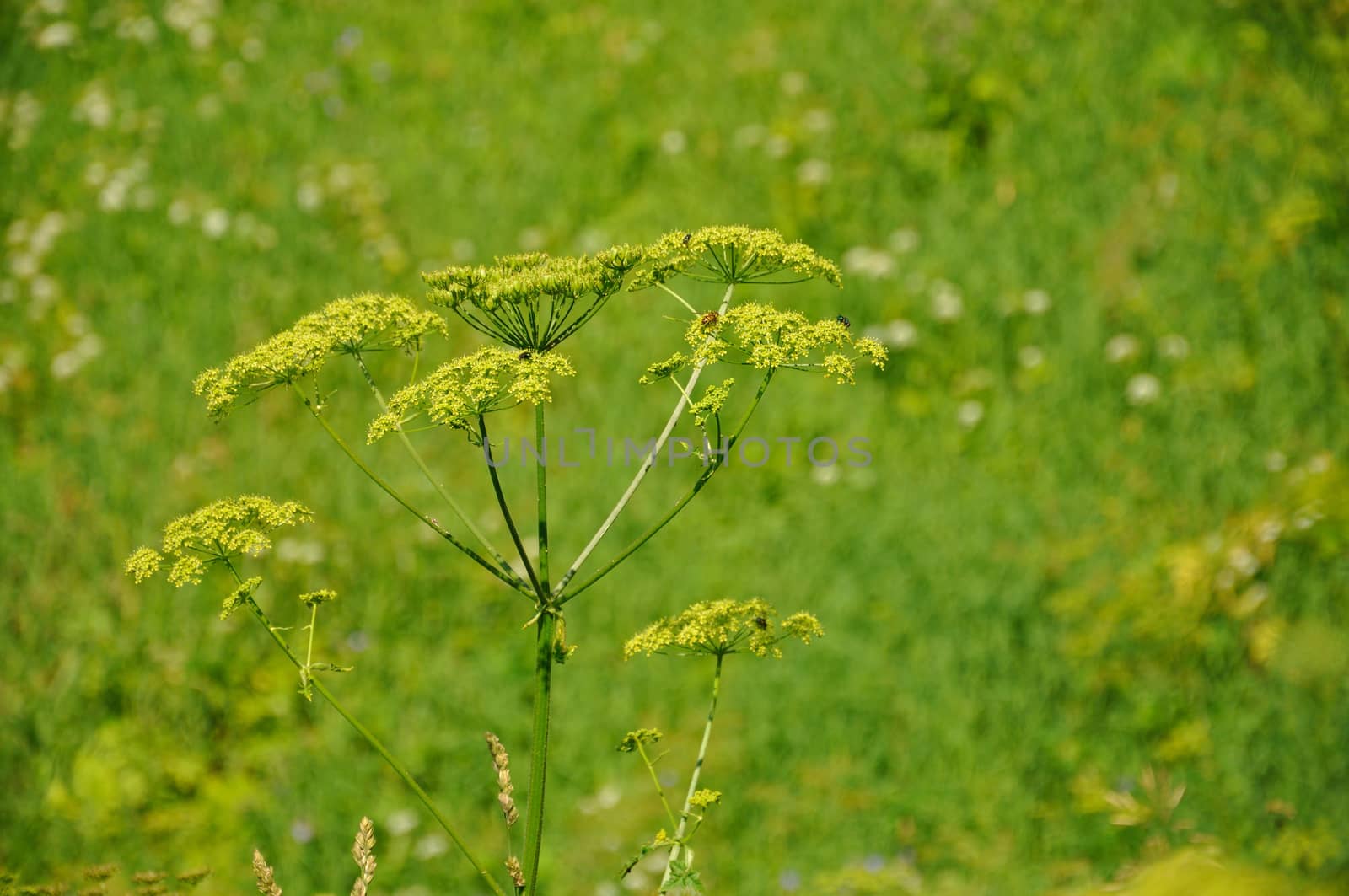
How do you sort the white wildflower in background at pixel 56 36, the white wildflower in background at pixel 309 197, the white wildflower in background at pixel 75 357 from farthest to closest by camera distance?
1. the white wildflower in background at pixel 56 36
2. the white wildflower in background at pixel 309 197
3. the white wildflower in background at pixel 75 357

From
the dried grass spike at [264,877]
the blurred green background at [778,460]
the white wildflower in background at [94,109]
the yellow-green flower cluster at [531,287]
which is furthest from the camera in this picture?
the white wildflower in background at [94,109]

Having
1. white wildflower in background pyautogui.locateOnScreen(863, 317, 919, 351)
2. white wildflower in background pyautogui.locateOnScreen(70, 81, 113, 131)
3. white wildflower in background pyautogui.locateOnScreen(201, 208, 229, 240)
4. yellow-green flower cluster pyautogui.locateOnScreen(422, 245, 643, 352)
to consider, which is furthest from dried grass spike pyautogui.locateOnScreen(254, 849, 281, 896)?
white wildflower in background pyautogui.locateOnScreen(70, 81, 113, 131)

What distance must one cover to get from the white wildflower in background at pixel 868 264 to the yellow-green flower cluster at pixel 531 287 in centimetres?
442

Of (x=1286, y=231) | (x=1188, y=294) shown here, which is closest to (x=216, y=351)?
(x=1188, y=294)

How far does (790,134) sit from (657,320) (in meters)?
1.75

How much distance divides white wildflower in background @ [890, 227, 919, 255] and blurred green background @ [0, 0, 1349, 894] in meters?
0.05

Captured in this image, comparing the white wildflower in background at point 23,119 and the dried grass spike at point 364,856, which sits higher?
the white wildflower in background at point 23,119

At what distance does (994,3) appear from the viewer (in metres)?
7.49

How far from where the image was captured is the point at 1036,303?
5.66m

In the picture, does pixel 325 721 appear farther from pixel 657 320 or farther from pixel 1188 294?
pixel 1188 294

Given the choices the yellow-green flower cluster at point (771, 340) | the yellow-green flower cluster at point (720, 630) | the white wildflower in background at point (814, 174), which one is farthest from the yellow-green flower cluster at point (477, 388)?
the white wildflower in background at point (814, 174)

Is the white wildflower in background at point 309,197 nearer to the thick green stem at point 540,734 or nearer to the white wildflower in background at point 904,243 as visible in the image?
the white wildflower in background at point 904,243

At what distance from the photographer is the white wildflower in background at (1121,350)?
5.34 m

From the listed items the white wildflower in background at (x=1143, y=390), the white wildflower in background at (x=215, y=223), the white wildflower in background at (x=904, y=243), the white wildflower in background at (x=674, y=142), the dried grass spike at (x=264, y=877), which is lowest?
the dried grass spike at (x=264, y=877)
